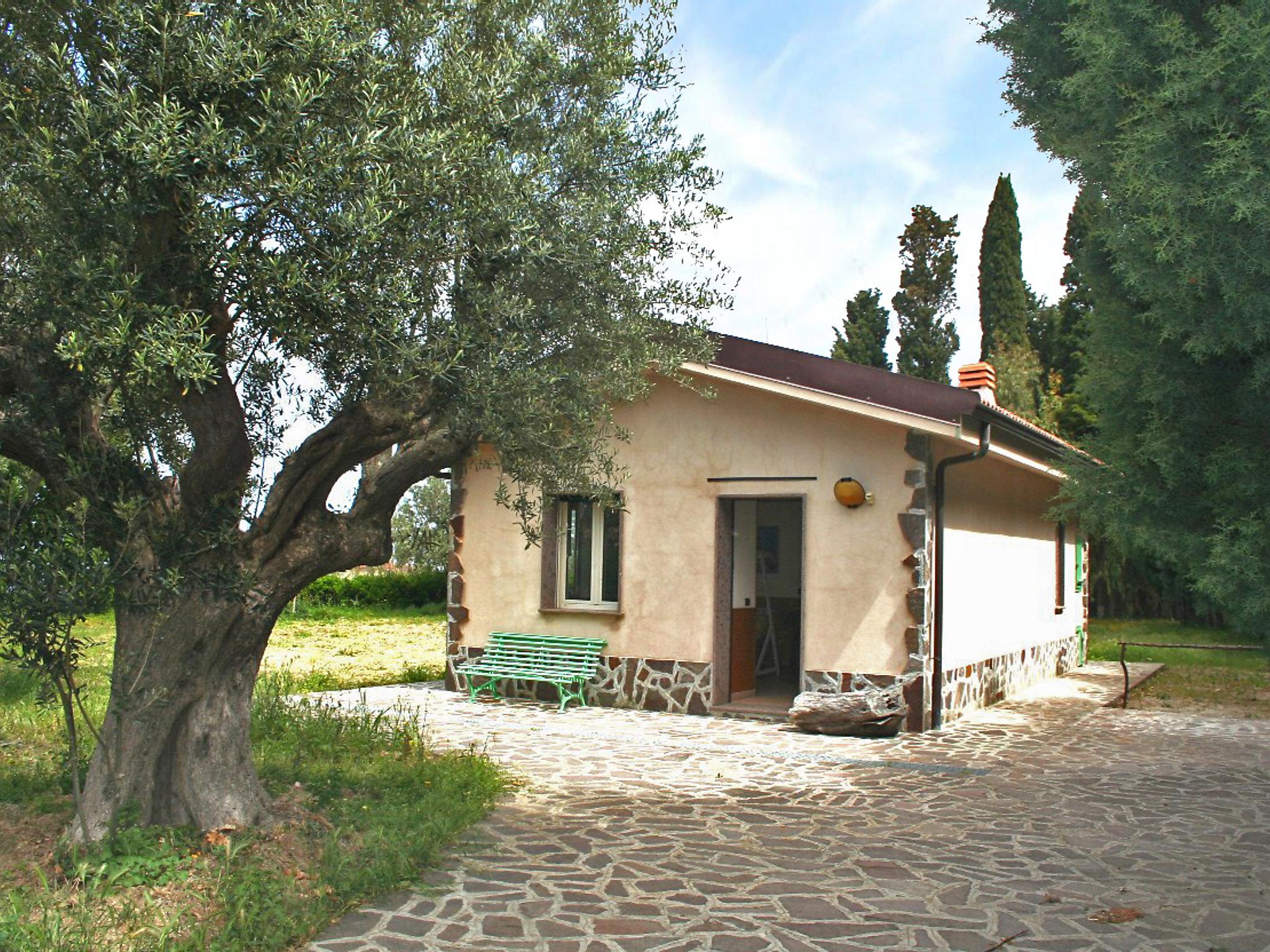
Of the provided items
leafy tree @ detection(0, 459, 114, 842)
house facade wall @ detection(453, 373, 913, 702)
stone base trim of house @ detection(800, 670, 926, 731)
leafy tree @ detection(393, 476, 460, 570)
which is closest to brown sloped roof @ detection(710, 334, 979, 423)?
house facade wall @ detection(453, 373, 913, 702)

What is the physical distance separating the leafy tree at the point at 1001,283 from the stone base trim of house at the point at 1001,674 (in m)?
13.5

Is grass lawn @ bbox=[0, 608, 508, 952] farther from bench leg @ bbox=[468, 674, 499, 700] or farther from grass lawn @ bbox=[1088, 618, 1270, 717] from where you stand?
grass lawn @ bbox=[1088, 618, 1270, 717]

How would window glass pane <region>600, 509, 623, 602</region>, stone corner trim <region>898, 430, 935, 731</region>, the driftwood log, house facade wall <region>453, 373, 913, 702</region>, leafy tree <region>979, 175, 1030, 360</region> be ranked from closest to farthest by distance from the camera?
the driftwood log
stone corner trim <region>898, 430, 935, 731</region>
house facade wall <region>453, 373, 913, 702</region>
window glass pane <region>600, 509, 623, 602</region>
leafy tree <region>979, 175, 1030, 360</region>

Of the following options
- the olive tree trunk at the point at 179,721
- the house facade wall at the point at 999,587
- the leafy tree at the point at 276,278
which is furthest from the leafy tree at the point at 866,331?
the olive tree trunk at the point at 179,721

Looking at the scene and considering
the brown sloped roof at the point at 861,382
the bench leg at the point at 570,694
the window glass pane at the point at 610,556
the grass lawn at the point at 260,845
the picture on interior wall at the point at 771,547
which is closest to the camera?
the grass lawn at the point at 260,845

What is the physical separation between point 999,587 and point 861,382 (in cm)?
413

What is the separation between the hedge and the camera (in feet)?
83.8

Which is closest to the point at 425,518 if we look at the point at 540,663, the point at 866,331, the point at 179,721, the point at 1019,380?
the point at 866,331

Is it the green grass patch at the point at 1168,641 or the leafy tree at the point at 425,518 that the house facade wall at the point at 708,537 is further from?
the leafy tree at the point at 425,518

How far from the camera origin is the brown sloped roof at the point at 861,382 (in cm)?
943

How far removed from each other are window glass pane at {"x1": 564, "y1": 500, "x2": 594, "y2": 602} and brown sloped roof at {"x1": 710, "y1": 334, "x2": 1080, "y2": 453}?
2.51 metres

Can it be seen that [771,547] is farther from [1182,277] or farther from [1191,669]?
[1182,277]

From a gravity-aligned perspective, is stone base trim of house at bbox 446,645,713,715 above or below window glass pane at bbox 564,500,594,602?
below

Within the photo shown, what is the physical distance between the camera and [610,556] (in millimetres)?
11898
